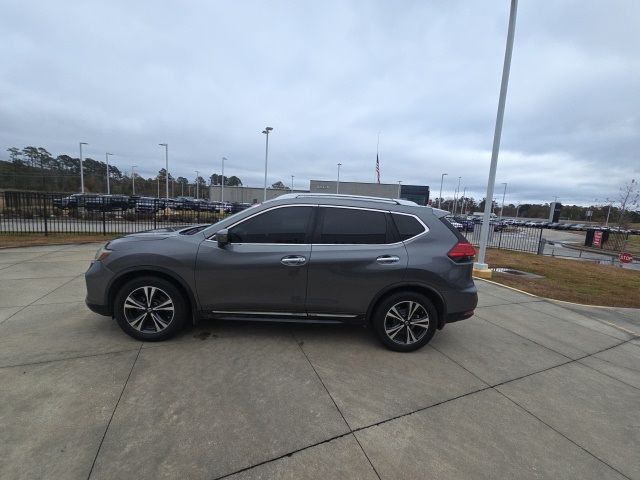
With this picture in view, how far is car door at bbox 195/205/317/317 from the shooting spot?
11.5 ft

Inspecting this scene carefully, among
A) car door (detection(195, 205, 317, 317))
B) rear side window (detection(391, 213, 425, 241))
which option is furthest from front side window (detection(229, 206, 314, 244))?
rear side window (detection(391, 213, 425, 241))

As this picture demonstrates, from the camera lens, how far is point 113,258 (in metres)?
3.57

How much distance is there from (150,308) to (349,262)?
7.46ft

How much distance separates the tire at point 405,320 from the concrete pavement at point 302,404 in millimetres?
196

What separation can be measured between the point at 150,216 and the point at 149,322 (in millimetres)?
20019

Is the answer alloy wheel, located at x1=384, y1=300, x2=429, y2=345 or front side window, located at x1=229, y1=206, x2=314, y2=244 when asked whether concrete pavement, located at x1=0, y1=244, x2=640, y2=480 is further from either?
front side window, located at x1=229, y1=206, x2=314, y2=244

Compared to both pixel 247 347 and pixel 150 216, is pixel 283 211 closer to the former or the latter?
pixel 247 347

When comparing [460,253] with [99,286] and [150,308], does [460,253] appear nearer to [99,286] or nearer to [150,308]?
[150,308]

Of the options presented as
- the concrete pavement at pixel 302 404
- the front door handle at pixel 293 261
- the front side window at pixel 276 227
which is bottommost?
the concrete pavement at pixel 302 404

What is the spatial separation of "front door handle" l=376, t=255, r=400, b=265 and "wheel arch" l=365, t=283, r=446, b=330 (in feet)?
0.91

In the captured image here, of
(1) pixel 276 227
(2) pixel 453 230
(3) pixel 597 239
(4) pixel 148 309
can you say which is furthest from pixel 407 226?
(3) pixel 597 239

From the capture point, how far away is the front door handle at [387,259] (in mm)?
3578

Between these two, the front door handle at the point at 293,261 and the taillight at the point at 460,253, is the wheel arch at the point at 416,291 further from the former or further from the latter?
the front door handle at the point at 293,261

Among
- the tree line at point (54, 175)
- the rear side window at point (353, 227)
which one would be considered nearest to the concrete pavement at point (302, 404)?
the rear side window at point (353, 227)
